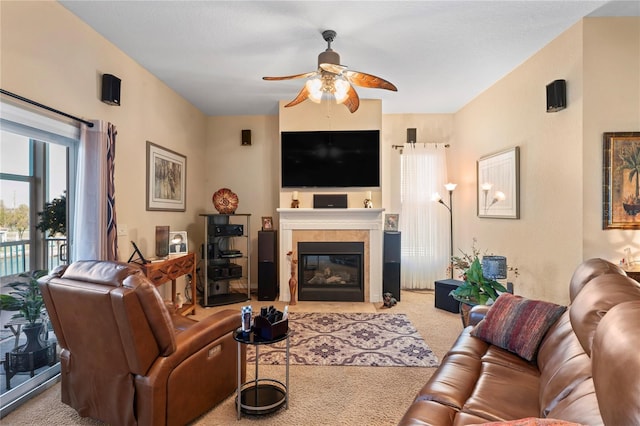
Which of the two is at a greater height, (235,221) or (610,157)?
(610,157)

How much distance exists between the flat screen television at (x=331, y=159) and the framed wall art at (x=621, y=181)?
246 centimetres

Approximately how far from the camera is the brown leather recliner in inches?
62.6

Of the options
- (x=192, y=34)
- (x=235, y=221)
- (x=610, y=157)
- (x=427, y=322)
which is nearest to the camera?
(x=610, y=157)

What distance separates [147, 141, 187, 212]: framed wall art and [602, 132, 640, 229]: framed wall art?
4.34 metres

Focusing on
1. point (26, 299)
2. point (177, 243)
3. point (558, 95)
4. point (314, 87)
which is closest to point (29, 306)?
point (26, 299)

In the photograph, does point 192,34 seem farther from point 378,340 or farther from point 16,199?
point 378,340

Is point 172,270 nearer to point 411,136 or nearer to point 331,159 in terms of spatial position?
point 331,159

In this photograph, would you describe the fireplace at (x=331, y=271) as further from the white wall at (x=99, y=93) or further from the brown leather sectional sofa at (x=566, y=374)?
the brown leather sectional sofa at (x=566, y=374)

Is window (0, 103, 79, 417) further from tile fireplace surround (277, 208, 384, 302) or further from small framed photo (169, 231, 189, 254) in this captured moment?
tile fireplace surround (277, 208, 384, 302)

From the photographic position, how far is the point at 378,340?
3117mm

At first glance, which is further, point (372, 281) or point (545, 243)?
point (372, 281)

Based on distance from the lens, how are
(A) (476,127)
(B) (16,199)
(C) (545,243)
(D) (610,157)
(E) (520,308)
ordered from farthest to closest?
(A) (476,127)
(C) (545,243)
(D) (610,157)
(B) (16,199)
(E) (520,308)

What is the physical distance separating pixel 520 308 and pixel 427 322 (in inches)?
68.7

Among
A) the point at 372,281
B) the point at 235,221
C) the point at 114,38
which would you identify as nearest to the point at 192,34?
the point at 114,38
